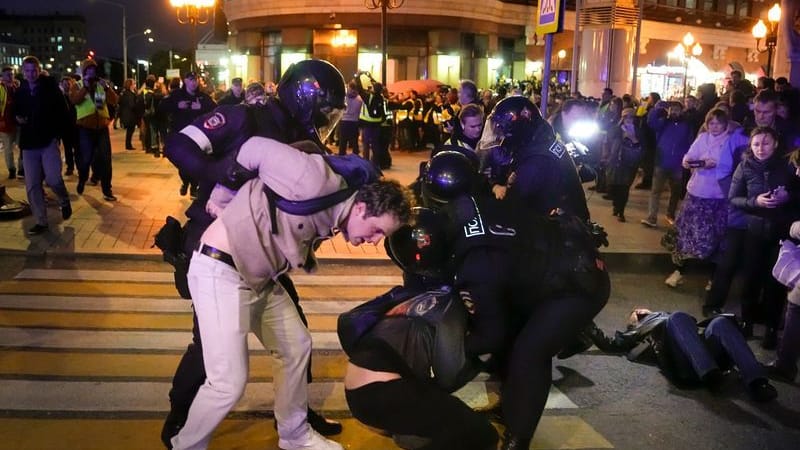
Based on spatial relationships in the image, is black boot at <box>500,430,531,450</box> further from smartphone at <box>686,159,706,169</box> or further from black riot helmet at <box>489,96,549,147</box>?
smartphone at <box>686,159,706,169</box>

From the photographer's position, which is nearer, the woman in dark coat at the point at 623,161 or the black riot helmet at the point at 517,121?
the black riot helmet at the point at 517,121

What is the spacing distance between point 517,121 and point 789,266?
242 centimetres

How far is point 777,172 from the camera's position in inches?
239

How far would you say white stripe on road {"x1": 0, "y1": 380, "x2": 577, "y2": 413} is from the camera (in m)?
4.51

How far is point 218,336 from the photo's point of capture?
3348 millimetres

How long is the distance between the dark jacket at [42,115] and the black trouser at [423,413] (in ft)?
23.0

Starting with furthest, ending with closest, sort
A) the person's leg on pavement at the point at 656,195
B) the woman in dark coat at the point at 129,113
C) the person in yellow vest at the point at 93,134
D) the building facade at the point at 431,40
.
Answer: the building facade at the point at 431,40, the woman in dark coat at the point at 129,113, the person in yellow vest at the point at 93,134, the person's leg on pavement at the point at 656,195

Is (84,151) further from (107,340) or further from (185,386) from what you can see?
(185,386)

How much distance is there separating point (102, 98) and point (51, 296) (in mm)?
5538

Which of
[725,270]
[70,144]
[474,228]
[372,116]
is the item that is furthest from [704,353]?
[372,116]

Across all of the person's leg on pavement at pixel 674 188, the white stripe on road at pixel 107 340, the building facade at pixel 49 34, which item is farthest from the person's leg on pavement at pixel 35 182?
the building facade at pixel 49 34

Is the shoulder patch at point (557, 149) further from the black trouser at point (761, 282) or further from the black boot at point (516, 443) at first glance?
the black trouser at point (761, 282)

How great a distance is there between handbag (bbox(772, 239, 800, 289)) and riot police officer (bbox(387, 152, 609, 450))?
2265 millimetres

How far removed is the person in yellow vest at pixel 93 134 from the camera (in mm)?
11039
